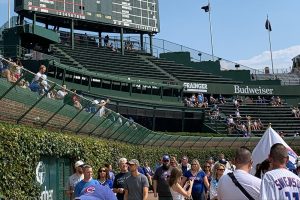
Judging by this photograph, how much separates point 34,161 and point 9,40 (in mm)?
25391

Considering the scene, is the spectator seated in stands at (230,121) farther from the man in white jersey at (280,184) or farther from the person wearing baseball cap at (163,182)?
the man in white jersey at (280,184)

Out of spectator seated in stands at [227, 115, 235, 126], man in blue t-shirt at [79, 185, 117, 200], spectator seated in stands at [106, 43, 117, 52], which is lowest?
man in blue t-shirt at [79, 185, 117, 200]

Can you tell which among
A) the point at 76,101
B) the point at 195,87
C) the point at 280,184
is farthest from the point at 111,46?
the point at 280,184

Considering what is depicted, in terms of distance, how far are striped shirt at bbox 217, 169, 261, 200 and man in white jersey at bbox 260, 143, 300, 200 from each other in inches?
21.0

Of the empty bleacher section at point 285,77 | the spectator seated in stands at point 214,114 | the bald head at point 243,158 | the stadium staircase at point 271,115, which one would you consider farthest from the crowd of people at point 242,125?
the bald head at point 243,158

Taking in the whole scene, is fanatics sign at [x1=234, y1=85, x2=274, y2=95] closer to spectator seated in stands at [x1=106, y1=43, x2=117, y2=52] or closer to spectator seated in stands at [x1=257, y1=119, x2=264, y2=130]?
spectator seated in stands at [x1=257, y1=119, x2=264, y2=130]

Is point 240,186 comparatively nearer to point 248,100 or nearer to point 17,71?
point 17,71

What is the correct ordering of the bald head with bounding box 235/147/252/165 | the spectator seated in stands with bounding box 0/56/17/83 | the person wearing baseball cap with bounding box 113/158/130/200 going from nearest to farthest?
the bald head with bounding box 235/147/252/165 < the spectator seated in stands with bounding box 0/56/17/83 < the person wearing baseball cap with bounding box 113/158/130/200

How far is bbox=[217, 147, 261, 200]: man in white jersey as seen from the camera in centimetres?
550

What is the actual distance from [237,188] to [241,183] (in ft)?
0.23

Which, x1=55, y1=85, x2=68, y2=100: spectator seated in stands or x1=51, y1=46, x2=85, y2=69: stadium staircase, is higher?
x1=51, y1=46, x2=85, y2=69: stadium staircase

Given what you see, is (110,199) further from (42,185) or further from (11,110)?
(42,185)

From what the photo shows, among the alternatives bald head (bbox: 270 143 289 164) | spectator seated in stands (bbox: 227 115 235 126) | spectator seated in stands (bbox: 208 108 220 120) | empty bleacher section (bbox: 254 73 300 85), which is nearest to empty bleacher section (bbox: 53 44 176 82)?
spectator seated in stands (bbox: 208 108 220 120)

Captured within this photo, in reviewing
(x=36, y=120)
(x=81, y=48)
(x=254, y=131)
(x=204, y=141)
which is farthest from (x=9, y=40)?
(x=36, y=120)
